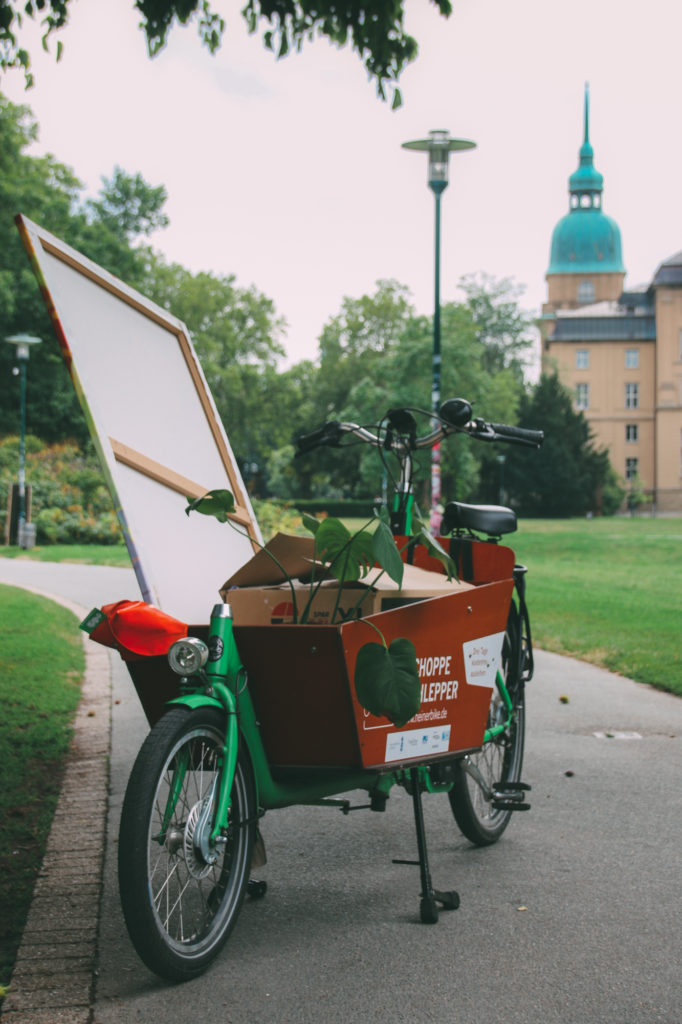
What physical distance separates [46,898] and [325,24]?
4852mm

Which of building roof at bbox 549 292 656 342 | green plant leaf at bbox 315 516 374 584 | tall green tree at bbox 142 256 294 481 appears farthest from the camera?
building roof at bbox 549 292 656 342

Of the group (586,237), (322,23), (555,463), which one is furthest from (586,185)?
(322,23)

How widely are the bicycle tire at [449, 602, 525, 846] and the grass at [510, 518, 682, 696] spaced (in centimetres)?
393

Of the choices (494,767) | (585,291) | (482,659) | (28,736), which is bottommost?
Answer: (28,736)

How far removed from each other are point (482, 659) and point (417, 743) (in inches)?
17.4

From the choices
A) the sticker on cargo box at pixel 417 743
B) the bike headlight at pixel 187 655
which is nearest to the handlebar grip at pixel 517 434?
the sticker on cargo box at pixel 417 743

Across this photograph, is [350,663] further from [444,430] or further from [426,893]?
[444,430]

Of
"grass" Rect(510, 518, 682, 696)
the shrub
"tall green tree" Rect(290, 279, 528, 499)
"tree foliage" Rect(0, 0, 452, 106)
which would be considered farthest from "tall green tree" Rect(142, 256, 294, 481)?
"tree foliage" Rect(0, 0, 452, 106)

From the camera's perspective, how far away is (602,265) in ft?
306

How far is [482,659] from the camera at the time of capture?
3975mm

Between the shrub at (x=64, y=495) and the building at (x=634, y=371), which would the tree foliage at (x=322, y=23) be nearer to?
the shrub at (x=64, y=495)

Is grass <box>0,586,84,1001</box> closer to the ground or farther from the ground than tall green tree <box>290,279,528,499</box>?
closer to the ground

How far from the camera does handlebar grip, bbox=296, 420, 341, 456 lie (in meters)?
4.94

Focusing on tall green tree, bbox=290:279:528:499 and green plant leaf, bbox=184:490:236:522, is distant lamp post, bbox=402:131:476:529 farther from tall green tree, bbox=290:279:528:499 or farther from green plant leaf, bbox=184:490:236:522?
tall green tree, bbox=290:279:528:499
